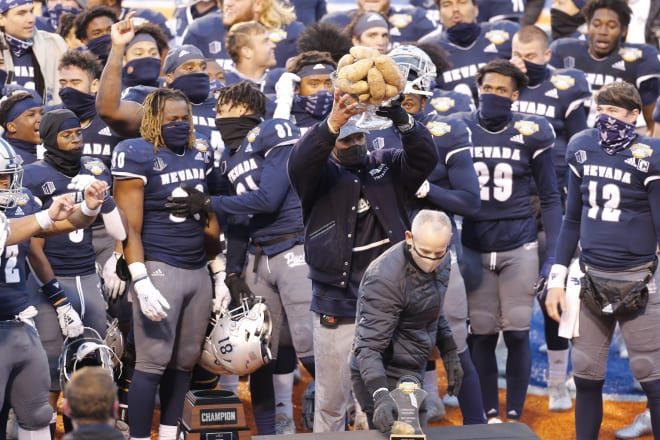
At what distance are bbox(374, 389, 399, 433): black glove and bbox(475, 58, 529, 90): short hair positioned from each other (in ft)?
8.85

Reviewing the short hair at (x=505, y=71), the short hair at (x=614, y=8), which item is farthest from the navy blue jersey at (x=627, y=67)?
the short hair at (x=505, y=71)

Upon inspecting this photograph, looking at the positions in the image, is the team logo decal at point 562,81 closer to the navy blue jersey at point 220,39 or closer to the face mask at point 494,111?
the face mask at point 494,111

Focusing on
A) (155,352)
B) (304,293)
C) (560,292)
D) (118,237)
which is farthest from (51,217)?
(560,292)

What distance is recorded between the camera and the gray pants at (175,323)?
5953mm

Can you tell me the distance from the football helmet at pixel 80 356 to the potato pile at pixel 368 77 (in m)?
2.01

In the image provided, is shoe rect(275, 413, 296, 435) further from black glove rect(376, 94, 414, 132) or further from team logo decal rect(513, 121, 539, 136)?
black glove rect(376, 94, 414, 132)

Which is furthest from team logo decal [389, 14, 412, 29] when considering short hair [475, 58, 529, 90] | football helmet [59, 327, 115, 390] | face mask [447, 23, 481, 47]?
football helmet [59, 327, 115, 390]

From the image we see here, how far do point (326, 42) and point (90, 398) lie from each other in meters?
4.16

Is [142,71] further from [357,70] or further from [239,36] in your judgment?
[357,70]

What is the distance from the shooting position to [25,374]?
5258 mm

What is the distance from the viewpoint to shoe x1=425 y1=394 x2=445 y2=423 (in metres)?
6.77

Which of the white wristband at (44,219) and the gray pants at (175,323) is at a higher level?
the white wristband at (44,219)

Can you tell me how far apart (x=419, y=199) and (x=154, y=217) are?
1.32m

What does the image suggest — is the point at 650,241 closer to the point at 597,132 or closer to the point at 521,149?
the point at 597,132
